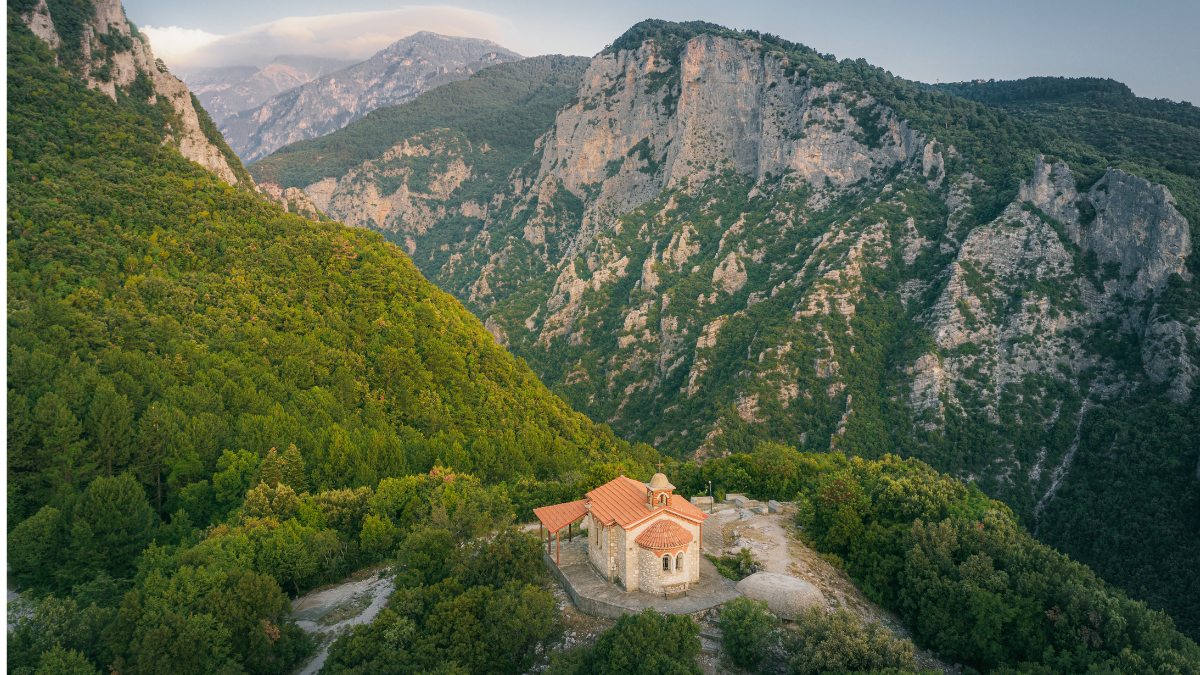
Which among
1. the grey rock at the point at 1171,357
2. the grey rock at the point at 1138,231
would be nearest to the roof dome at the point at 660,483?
the grey rock at the point at 1171,357

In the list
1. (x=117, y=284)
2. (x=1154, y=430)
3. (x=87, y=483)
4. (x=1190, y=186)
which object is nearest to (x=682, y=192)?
(x=1190, y=186)

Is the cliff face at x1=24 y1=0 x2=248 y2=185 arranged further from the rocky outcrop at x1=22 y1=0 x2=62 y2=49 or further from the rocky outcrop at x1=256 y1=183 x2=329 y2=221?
the rocky outcrop at x1=256 y1=183 x2=329 y2=221

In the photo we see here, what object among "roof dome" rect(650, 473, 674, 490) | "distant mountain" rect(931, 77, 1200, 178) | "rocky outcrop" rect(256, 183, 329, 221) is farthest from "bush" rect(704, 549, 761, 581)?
"rocky outcrop" rect(256, 183, 329, 221)

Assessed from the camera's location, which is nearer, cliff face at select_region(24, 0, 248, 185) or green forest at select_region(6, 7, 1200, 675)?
green forest at select_region(6, 7, 1200, 675)

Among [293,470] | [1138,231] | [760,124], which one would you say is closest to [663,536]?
[293,470]

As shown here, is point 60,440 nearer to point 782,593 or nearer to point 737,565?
point 737,565

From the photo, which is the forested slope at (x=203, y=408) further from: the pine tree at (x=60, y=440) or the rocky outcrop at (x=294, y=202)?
the rocky outcrop at (x=294, y=202)
